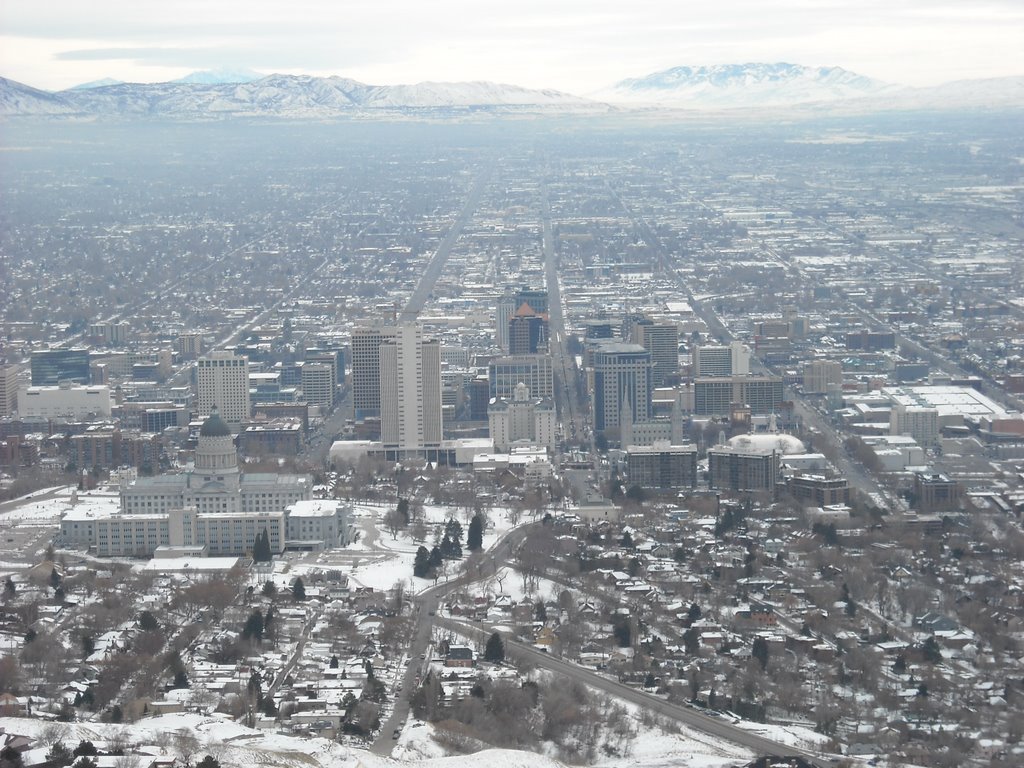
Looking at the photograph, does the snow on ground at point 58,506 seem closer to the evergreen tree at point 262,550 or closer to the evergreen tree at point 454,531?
the evergreen tree at point 262,550

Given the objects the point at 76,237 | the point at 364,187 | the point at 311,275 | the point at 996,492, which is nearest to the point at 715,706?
the point at 996,492

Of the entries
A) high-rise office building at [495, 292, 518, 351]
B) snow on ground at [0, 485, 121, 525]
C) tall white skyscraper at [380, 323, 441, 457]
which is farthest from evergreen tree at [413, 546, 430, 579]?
high-rise office building at [495, 292, 518, 351]

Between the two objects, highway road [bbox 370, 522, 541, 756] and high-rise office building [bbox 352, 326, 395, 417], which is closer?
highway road [bbox 370, 522, 541, 756]

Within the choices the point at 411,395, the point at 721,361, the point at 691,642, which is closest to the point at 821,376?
the point at 721,361

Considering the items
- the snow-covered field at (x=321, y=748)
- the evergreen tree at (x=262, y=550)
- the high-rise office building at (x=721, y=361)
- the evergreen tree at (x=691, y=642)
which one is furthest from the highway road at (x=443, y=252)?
the snow-covered field at (x=321, y=748)

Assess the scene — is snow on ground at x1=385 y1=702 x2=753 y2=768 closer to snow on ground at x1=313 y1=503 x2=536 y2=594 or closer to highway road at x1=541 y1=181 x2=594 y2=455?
snow on ground at x1=313 y1=503 x2=536 y2=594
